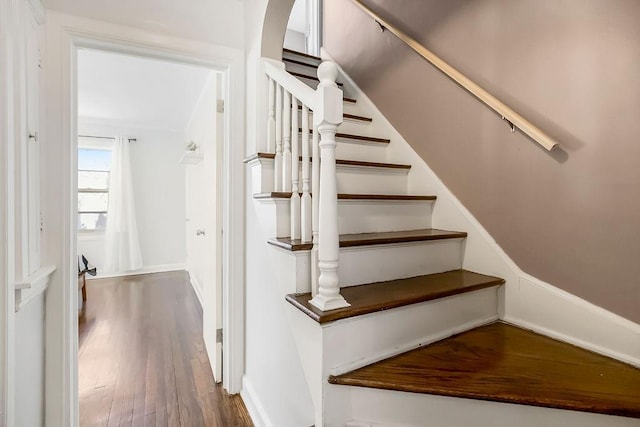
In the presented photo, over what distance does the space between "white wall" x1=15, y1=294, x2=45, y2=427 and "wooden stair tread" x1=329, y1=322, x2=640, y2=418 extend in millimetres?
1225

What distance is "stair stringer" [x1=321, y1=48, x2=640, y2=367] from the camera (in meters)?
1.04

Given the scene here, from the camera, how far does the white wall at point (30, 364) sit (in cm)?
114

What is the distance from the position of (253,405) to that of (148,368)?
1.04m

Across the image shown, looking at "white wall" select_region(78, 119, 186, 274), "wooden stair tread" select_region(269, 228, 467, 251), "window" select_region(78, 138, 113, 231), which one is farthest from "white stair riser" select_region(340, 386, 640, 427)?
"window" select_region(78, 138, 113, 231)

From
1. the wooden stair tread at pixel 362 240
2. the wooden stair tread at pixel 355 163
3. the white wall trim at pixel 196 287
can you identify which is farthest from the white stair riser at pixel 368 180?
the white wall trim at pixel 196 287

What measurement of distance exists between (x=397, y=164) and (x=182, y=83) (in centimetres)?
257

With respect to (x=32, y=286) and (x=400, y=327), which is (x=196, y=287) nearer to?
(x=32, y=286)

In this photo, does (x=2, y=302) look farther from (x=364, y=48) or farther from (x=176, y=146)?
(x=176, y=146)

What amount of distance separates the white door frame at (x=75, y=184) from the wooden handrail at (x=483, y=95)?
103 centimetres

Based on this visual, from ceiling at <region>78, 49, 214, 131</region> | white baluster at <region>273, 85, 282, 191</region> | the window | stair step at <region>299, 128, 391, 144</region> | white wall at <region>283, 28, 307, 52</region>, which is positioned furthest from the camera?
the window

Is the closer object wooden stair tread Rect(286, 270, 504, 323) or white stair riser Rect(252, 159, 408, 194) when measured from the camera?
wooden stair tread Rect(286, 270, 504, 323)

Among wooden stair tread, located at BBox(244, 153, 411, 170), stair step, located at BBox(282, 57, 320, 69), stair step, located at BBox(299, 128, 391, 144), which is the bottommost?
wooden stair tread, located at BBox(244, 153, 411, 170)

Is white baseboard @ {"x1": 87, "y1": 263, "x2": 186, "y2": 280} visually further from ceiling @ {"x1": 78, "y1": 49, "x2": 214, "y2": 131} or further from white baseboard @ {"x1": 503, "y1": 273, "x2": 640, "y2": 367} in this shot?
white baseboard @ {"x1": 503, "y1": 273, "x2": 640, "y2": 367}

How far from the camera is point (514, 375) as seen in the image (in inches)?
35.4
